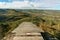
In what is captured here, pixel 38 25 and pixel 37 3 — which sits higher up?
pixel 37 3

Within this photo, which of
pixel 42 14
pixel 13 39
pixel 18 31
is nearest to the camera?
pixel 13 39

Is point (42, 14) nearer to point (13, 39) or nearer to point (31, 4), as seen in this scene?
point (31, 4)

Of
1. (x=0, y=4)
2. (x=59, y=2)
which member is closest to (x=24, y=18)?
(x=0, y=4)

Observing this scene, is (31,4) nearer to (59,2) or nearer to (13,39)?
(59,2)

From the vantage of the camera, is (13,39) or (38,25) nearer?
(13,39)

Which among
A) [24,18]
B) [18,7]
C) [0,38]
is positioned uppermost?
[18,7]

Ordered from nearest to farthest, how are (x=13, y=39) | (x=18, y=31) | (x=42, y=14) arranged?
(x=13, y=39) < (x=18, y=31) < (x=42, y=14)
